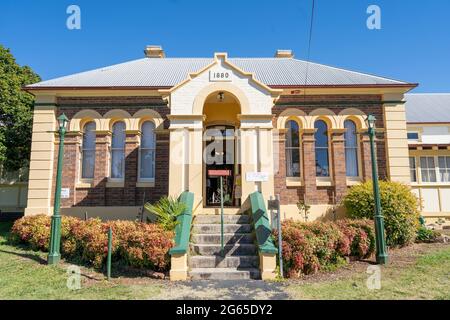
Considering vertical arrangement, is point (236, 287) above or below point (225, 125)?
below

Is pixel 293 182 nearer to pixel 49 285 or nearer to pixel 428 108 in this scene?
pixel 49 285

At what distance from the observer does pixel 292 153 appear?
12.7m

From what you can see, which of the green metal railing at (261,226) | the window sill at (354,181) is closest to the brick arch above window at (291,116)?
the window sill at (354,181)

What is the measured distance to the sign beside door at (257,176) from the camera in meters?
9.98

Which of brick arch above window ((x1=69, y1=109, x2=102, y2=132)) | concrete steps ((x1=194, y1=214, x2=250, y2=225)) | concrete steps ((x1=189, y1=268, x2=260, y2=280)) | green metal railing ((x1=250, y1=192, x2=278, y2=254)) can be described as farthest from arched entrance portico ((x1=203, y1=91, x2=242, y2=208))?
concrete steps ((x1=189, y1=268, x2=260, y2=280))

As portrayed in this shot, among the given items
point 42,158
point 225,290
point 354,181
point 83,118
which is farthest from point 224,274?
point 42,158

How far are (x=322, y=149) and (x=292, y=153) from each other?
1208mm

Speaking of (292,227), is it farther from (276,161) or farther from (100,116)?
(100,116)

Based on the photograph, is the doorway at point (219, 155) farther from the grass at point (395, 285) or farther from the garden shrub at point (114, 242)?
the grass at point (395, 285)

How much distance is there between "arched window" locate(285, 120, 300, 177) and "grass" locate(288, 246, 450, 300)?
5.46m

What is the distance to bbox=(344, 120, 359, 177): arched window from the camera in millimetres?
12719

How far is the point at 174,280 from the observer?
23.1ft
